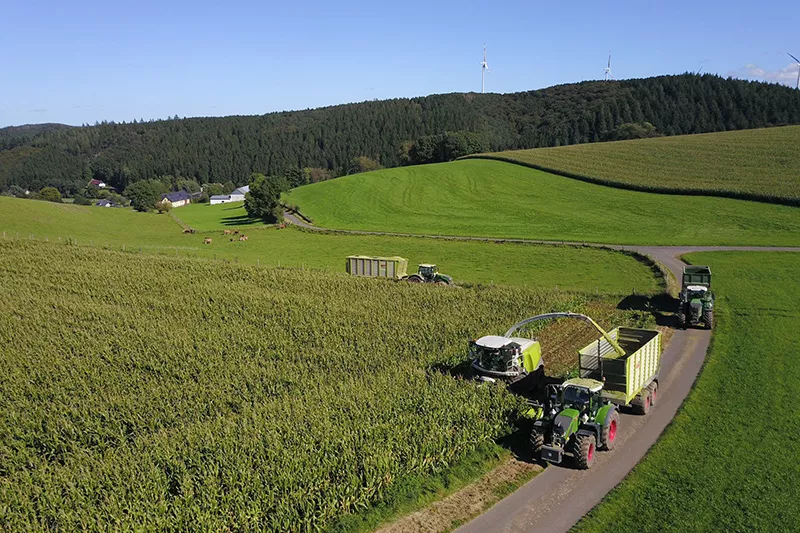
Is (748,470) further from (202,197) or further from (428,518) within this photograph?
(202,197)

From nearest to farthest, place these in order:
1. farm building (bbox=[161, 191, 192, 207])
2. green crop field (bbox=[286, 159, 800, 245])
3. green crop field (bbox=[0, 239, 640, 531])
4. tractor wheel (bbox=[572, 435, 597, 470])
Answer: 1. green crop field (bbox=[0, 239, 640, 531])
2. tractor wheel (bbox=[572, 435, 597, 470])
3. green crop field (bbox=[286, 159, 800, 245])
4. farm building (bbox=[161, 191, 192, 207])

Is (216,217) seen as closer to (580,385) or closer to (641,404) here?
(641,404)

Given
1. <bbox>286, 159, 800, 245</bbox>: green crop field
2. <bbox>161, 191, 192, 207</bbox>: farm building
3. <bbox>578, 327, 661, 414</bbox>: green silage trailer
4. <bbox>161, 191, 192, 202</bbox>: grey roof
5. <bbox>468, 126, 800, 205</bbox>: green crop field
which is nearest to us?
<bbox>578, 327, 661, 414</bbox>: green silage trailer

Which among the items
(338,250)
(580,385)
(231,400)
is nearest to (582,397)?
(580,385)

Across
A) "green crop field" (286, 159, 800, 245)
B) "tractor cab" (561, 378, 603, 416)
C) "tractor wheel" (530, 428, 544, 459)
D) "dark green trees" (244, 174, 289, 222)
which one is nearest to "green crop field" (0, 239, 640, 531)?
"tractor wheel" (530, 428, 544, 459)

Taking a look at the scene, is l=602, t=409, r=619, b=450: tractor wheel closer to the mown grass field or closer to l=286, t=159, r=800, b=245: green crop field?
the mown grass field

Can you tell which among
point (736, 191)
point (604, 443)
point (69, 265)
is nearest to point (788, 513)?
point (604, 443)
